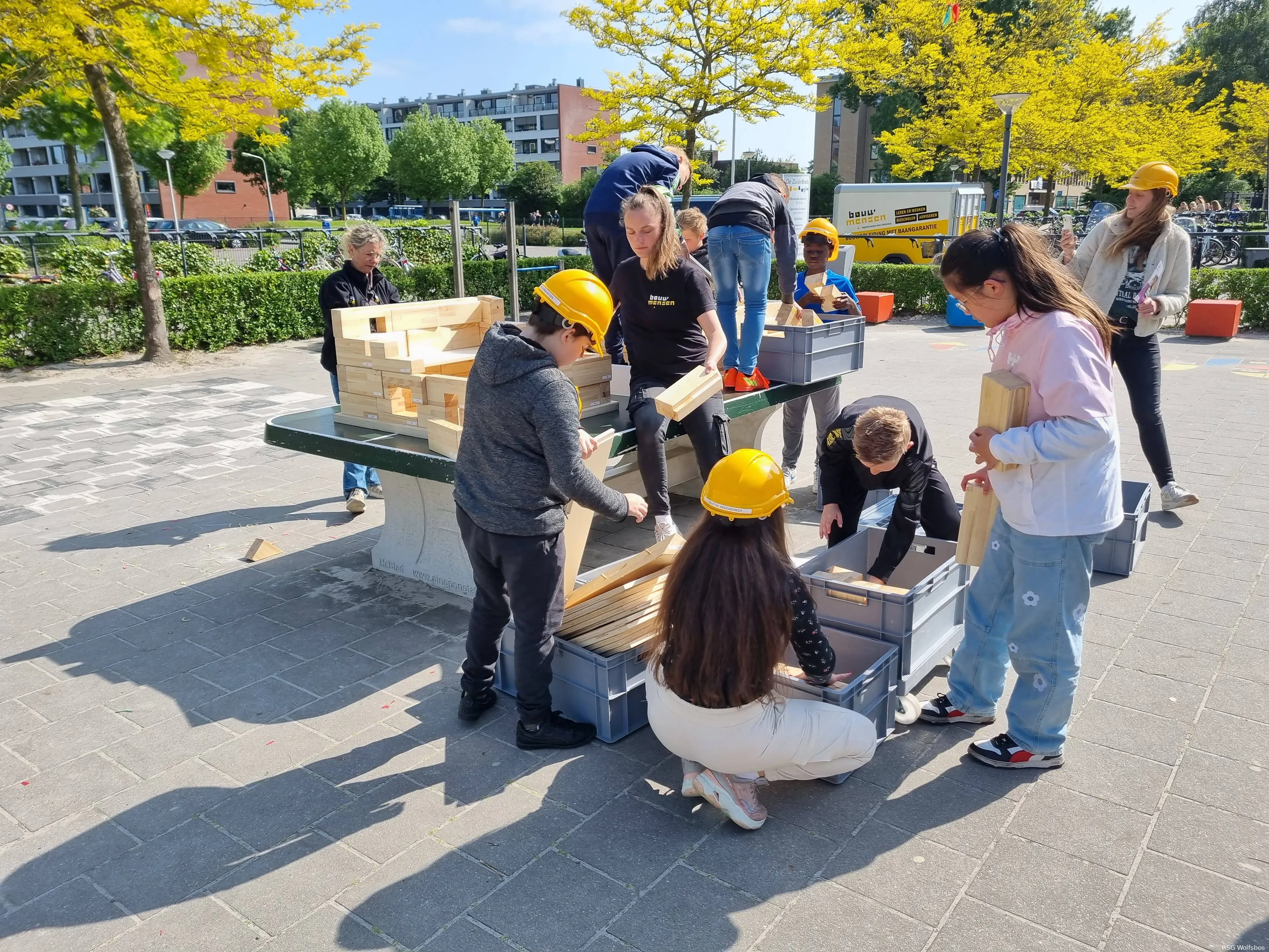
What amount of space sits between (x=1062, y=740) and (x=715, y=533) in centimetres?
164

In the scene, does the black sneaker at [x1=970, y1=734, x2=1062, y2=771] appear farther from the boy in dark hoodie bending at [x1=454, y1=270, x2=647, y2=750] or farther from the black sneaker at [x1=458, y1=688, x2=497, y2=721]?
the black sneaker at [x1=458, y1=688, x2=497, y2=721]

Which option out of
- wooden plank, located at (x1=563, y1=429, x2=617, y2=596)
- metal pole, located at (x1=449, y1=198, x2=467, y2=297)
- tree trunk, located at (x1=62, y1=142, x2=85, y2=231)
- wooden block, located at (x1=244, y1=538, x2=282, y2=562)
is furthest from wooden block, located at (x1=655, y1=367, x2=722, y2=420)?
tree trunk, located at (x1=62, y1=142, x2=85, y2=231)

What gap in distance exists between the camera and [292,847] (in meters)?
3.07

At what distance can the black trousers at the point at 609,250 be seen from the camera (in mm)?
5594

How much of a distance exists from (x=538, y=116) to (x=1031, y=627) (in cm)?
11369

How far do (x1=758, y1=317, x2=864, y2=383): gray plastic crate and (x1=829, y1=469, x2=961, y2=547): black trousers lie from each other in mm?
1674

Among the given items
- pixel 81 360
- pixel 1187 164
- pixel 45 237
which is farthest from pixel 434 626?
pixel 1187 164

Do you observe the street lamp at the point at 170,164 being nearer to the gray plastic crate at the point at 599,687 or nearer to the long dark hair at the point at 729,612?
the gray plastic crate at the point at 599,687

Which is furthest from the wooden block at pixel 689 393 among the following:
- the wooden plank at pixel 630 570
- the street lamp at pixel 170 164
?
the street lamp at pixel 170 164

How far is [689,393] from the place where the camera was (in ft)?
15.0

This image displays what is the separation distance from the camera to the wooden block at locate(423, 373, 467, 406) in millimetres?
4777

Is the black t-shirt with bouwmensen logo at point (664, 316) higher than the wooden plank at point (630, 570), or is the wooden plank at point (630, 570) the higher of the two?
the black t-shirt with bouwmensen logo at point (664, 316)

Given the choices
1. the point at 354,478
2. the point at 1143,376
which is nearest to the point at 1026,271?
the point at 1143,376

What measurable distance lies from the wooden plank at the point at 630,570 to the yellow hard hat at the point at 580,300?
4.27 feet
